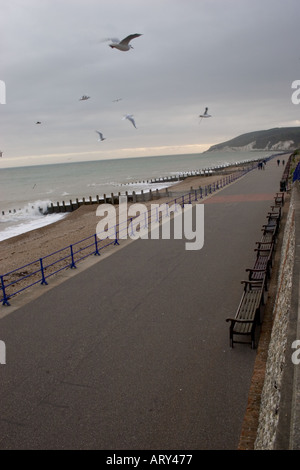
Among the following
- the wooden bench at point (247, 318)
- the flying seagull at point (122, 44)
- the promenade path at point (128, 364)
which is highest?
the flying seagull at point (122, 44)

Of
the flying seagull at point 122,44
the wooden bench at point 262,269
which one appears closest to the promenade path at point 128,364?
the wooden bench at point 262,269

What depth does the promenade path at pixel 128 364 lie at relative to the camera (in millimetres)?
4699

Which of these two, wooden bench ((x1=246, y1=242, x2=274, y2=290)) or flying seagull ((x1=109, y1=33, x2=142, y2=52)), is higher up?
flying seagull ((x1=109, y1=33, x2=142, y2=52))

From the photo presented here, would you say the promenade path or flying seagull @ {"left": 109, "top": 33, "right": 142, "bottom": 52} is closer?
the promenade path

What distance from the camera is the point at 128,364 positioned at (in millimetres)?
6164

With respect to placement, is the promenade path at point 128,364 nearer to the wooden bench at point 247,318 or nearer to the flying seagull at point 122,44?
the wooden bench at point 247,318

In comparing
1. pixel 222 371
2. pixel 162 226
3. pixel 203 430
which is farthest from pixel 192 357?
pixel 162 226

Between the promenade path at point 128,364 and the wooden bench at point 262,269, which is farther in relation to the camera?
the wooden bench at point 262,269

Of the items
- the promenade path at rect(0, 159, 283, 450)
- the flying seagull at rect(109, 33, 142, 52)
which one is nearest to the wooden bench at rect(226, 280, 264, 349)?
the promenade path at rect(0, 159, 283, 450)

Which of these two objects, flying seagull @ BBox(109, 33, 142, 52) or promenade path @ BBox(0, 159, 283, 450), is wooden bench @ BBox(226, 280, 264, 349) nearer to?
promenade path @ BBox(0, 159, 283, 450)

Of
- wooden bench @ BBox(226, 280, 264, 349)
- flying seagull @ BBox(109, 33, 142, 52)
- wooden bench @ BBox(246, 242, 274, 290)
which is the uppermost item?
flying seagull @ BBox(109, 33, 142, 52)

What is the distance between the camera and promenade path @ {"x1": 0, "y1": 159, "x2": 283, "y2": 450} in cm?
470
